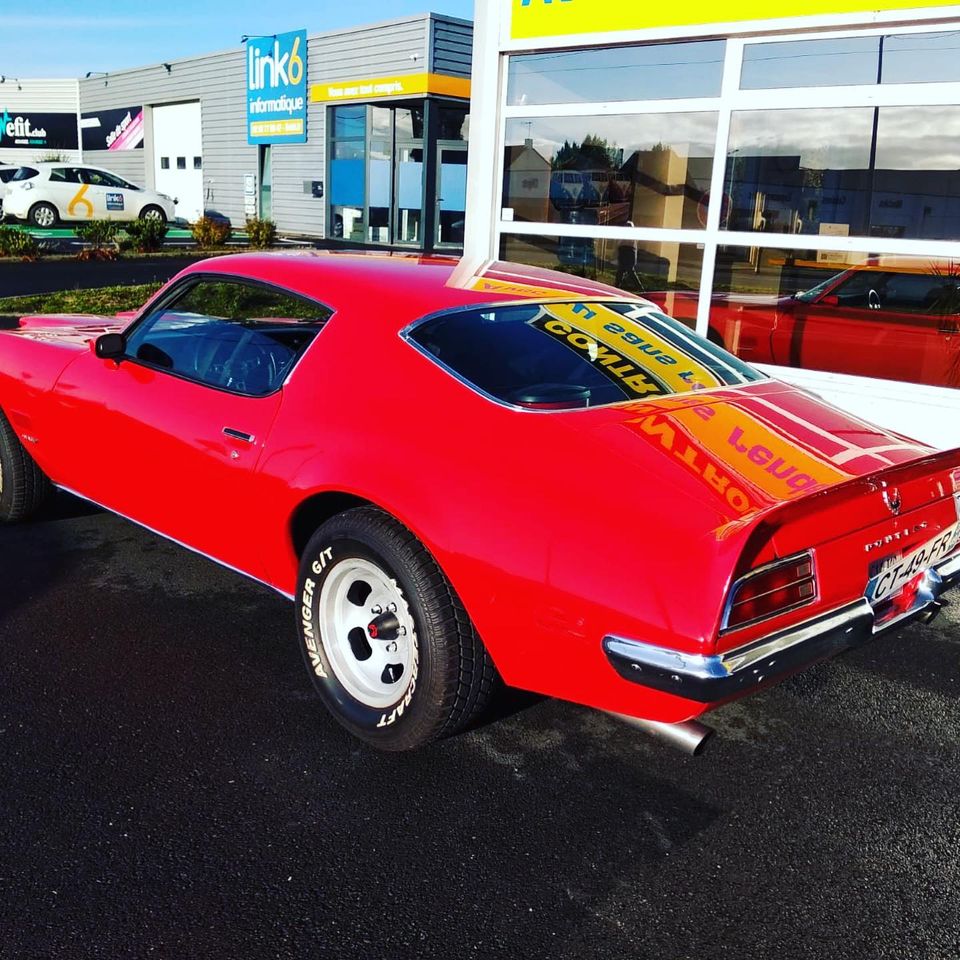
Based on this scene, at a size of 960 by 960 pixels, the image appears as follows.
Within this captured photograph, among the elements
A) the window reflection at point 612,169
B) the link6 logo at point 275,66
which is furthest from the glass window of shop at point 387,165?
the window reflection at point 612,169

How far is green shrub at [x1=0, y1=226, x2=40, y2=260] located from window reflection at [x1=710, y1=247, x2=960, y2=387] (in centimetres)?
1562

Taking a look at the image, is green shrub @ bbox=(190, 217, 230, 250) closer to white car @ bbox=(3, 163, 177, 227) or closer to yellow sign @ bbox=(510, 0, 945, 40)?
white car @ bbox=(3, 163, 177, 227)

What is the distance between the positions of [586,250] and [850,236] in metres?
2.15

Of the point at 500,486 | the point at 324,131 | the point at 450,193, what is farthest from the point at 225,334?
the point at 324,131

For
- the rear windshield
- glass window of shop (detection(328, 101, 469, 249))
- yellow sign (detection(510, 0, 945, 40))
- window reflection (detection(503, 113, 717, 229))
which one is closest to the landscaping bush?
glass window of shop (detection(328, 101, 469, 249))

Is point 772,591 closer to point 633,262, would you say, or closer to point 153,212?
point 633,262

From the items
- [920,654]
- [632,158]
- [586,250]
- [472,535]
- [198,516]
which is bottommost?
[920,654]

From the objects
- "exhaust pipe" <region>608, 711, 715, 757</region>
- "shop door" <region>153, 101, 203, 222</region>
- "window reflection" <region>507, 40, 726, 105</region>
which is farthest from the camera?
"shop door" <region>153, 101, 203, 222</region>

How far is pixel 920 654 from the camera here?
153 inches

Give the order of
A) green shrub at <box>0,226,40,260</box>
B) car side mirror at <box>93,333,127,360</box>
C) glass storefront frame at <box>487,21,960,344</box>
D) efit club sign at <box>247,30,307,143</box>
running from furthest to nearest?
efit club sign at <box>247,30,307,143</box>
green shrub at <box>0,226,40,260</box>
glass storefront frame at <box>487,21,960,344</box>
car side mirror at <box>93,333,127,360</box>

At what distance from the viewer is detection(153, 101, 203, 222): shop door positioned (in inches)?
1242

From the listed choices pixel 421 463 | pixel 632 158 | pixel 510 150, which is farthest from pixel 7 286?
pixel 421 463

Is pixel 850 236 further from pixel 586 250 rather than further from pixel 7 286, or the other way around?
pixel 7 286

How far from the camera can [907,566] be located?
281 cm
